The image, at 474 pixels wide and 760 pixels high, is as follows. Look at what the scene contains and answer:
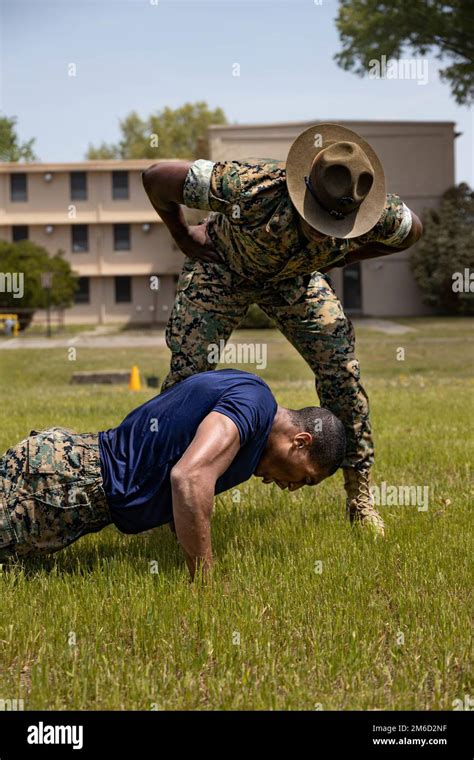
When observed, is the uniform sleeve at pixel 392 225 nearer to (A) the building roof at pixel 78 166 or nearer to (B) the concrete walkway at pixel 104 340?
(B) the concrete walkway at pixel 104 340

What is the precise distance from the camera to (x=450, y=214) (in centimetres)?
4294

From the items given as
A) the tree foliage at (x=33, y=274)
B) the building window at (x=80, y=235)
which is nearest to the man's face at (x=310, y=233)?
the tree foliage at (x=33, y=274)

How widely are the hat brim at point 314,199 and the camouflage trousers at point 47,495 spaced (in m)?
1.65

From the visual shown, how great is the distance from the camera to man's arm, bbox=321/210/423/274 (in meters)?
5.69

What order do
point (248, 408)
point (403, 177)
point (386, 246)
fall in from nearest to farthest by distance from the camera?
point (248, 408), point (386, 246), point (403, 177)

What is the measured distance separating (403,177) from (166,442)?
138 feet

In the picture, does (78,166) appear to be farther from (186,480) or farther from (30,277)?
(186,480)

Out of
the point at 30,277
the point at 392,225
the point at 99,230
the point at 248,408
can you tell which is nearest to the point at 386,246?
the point at 392,225

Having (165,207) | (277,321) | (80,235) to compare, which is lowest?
(277,321)

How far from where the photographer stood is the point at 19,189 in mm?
51094

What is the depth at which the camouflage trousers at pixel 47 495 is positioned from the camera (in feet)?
14.4
